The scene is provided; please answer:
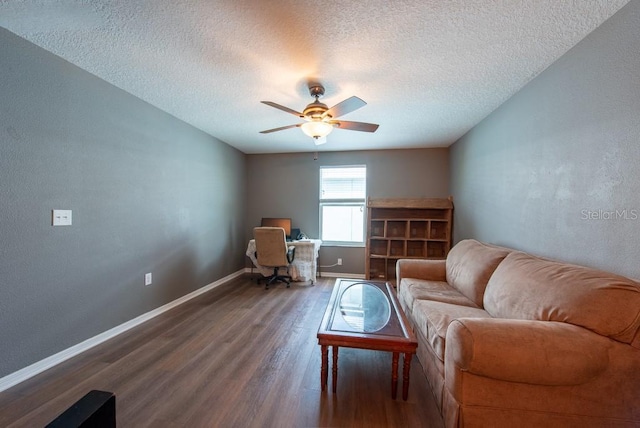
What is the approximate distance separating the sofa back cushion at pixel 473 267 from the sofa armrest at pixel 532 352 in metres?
0.85

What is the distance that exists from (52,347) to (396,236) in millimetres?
3991

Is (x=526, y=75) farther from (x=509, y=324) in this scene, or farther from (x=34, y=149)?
(x=34, y=149)

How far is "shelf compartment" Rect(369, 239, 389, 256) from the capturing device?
4086 millimetres

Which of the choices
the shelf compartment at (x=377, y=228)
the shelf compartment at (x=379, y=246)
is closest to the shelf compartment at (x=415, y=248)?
the shelf compartment at (x=379, y=246)

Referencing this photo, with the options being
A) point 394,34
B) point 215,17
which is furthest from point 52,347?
point 394,34

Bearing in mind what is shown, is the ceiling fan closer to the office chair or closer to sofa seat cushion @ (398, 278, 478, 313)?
sofa seat cushion @ (398, 278, 478, 313)

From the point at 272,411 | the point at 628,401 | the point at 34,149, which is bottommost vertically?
the point at 272,411

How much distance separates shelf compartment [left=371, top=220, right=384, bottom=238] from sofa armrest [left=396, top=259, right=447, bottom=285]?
1.31m

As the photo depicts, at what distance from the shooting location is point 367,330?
155cm

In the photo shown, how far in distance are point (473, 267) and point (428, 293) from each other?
45cm

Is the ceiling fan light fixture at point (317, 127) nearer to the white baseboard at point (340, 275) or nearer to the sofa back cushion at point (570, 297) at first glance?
the sofa back cushion at point (570, 297)

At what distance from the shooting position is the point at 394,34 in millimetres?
1545

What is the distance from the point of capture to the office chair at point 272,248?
3.60 meters

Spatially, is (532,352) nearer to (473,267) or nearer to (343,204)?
(473,267)
